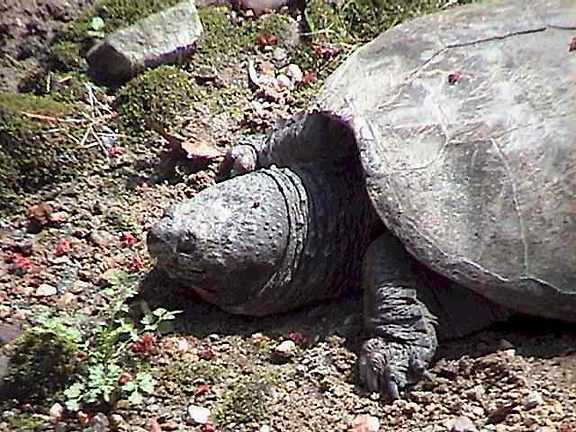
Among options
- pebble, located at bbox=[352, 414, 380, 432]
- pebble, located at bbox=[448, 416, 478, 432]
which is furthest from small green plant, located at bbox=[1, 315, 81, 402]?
pebble, located at bbox=[448, 416, 478, 432]

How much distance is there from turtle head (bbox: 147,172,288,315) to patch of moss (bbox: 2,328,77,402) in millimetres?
382

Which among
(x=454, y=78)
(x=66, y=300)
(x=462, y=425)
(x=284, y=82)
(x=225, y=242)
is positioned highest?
(x=284, y=82)

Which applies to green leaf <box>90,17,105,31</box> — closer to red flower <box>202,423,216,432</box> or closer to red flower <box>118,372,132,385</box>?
red flower <box>118,372,132,385</box>

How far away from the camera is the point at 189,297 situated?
3.60 m

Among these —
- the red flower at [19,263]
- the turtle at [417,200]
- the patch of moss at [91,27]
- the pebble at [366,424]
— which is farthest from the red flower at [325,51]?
the pebble at [366,424]

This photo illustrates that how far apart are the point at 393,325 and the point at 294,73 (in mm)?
1433

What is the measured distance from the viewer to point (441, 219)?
319 cm

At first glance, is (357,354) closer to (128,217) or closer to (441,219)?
(441,219)

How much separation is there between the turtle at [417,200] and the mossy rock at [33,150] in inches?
28.8

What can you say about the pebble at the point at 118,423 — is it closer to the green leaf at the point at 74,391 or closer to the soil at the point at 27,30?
the green leaf at the point at 74,391

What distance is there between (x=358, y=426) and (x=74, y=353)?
0.78 meters

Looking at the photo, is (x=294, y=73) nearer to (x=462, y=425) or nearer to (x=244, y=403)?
(x=244, y=403)

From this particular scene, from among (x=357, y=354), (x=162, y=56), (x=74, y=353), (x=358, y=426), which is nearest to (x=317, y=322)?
(x=357, y=354)

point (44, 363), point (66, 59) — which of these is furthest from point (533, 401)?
point (66, 59)
